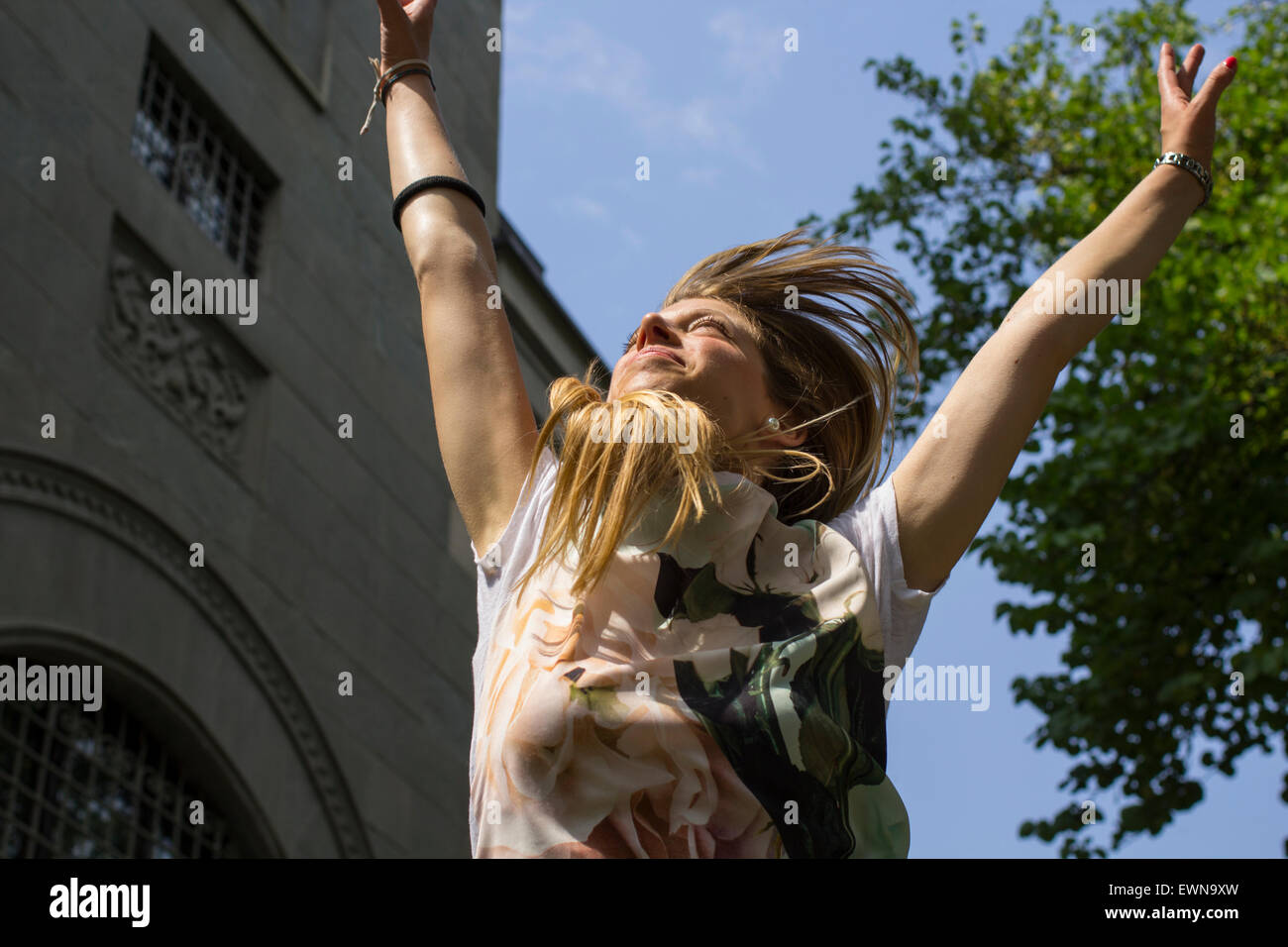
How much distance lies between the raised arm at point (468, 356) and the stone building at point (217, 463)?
5.32m

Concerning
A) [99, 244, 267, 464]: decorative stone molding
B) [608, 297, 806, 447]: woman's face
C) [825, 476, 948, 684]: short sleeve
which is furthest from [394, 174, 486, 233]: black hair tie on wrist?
[99, 244, 267, 464]: decorative stone molding

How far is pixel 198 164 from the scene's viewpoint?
10.4m

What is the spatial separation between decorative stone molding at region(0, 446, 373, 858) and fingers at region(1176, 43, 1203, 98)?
606 cm

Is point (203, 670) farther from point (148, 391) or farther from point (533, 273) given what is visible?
point (533, 273)

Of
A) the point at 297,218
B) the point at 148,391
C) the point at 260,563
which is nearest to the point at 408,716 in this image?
the point at 260,563

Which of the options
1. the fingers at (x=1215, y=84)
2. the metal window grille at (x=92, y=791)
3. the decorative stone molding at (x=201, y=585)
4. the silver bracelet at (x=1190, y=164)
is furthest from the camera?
the decorative stone molding at (x=201, y=585)

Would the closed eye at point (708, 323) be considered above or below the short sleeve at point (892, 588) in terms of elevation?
above

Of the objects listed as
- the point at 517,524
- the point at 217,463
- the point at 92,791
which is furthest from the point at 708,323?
the point at 217,463

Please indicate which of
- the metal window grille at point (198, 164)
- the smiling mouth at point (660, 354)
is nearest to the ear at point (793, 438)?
the smiling mouth at point (660, 354)

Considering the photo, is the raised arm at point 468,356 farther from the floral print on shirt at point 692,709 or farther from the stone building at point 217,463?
the stone building at point 217,463

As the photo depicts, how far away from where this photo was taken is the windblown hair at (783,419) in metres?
2.43
